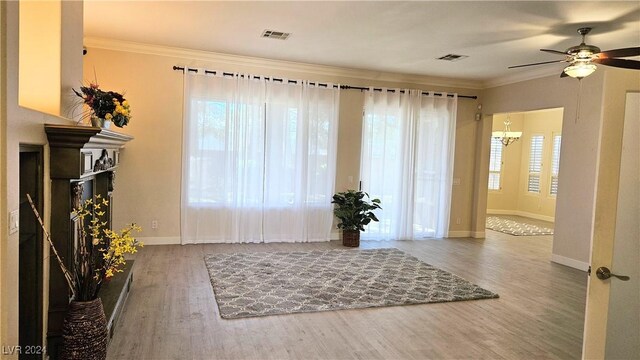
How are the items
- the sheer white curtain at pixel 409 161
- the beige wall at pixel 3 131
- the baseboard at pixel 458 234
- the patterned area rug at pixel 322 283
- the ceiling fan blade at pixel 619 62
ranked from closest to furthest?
the beige wall at pixel 3 131, the ceiling fan blade at pixel 619 62, the patterned area rug at pixel 322 283, the sheer white curtain at pixel 409 161, the baseboard at pixel 458 234

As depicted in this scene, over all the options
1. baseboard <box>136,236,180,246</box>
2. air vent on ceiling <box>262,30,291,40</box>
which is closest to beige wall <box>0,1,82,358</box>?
air vent on ceiling <box>262,30,291,40</box>

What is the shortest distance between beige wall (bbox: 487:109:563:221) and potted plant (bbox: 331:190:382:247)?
6089 mm

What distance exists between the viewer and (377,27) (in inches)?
178

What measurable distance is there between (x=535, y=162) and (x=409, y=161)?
18.0 ft

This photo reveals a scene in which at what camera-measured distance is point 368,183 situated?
697 centimetres

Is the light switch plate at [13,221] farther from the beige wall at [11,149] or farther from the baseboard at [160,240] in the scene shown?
the baseboard at [160,240]

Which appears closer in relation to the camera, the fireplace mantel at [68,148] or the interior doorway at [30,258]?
the interior doorway at [30,258]

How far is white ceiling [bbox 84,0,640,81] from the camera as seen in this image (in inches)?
153

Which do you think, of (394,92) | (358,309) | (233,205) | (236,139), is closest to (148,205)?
(233,205)

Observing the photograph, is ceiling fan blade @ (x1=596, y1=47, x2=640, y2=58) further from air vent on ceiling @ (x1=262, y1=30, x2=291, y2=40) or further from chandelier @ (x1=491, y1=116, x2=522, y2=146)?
chandelier @ (x1=491, y1=116, x2=522, y2=146)

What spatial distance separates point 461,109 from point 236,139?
164 inches

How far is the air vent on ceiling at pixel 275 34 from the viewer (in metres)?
4.86

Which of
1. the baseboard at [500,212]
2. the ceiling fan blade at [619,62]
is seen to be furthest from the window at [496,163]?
the ceiling fan blade at [619,62]

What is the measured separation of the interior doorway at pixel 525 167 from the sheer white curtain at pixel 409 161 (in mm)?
3243
